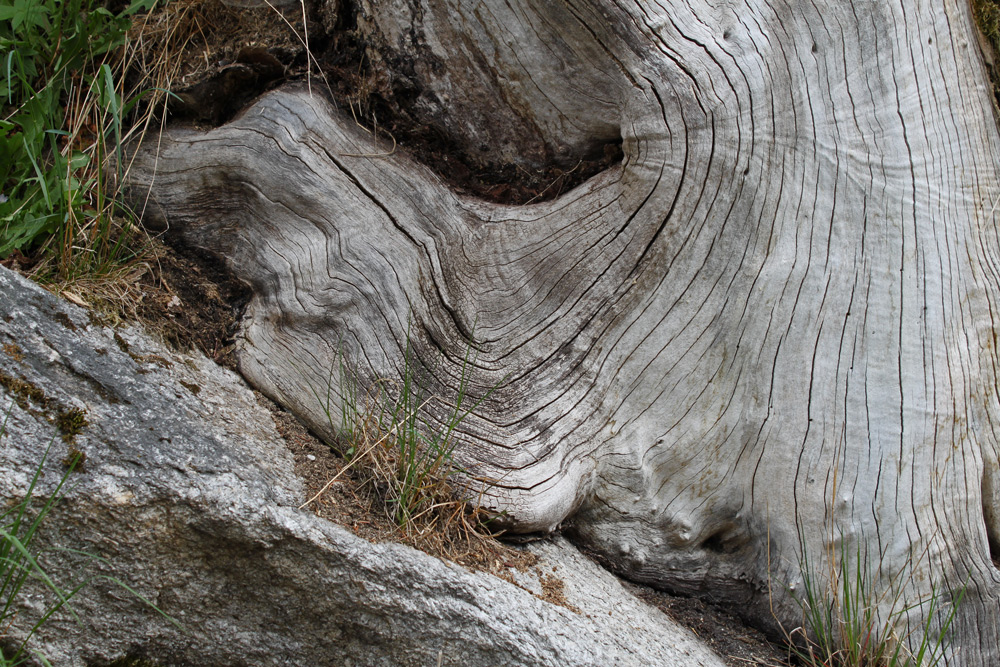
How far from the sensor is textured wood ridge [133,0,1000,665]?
2613 mm

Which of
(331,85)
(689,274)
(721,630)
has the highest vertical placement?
(331,85)

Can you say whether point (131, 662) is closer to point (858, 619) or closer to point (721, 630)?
point (721, 630)

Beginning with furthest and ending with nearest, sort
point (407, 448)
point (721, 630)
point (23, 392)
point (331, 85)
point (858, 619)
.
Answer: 1. point (331, 85)
2. point (721, 630)
3. point (858, 619)
4. point (407, 448)
5. point (23, 392)

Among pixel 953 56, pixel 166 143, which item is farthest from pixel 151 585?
pixel 953 56

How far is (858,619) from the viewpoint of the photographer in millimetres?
2719

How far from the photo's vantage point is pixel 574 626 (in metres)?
2.39

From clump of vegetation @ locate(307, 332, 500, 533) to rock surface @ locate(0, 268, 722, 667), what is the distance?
0.65 feet

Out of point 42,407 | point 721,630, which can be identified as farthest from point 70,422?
point 721,630

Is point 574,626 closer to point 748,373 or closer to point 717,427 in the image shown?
point 717,427

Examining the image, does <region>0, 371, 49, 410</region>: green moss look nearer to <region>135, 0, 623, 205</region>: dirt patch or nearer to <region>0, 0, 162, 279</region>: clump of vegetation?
<region>0, 0, 162, 279</region>: clump of vegetation

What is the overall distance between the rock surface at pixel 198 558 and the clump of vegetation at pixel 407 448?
199 mm

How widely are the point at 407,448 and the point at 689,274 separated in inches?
50.3

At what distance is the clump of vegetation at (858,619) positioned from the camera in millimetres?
2592

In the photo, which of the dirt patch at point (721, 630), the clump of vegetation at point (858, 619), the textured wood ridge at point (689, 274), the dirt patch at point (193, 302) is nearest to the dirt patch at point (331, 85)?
the textured wood ridge at point (689, 274)
